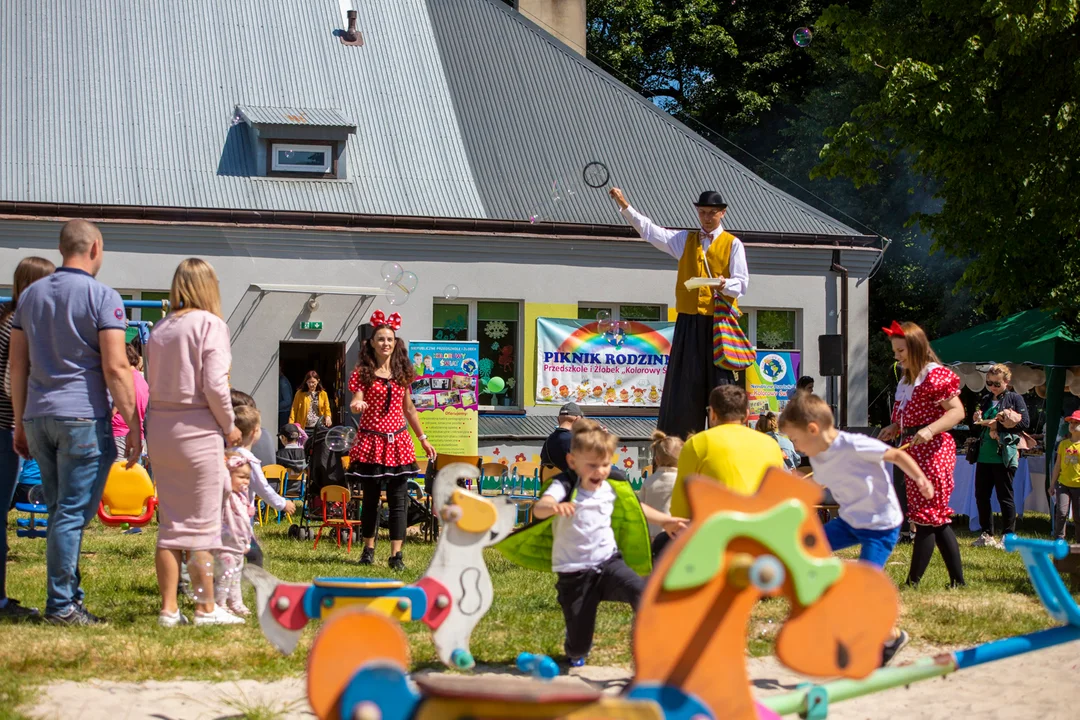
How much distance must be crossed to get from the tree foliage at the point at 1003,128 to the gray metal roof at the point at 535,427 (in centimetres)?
581

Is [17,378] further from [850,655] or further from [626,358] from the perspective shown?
[626,358]

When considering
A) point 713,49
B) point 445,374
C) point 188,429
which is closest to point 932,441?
point 188,429

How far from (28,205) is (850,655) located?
654 inches

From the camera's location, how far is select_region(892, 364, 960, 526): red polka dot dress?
7.65 m

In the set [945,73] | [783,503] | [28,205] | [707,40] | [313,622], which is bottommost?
[313,622]

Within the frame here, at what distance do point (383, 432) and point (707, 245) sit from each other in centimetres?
282

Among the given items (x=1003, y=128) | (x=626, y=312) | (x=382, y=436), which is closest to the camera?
(x=382, y=436)

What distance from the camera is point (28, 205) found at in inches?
691

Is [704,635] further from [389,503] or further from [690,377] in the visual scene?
[389,503]

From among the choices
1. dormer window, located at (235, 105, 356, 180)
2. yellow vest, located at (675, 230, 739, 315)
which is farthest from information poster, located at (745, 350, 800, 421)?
yellow vest, located at (675, 230, 739, 315)

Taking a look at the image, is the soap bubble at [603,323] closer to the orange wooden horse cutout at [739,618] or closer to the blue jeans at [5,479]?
the blue jeans at [5,479]

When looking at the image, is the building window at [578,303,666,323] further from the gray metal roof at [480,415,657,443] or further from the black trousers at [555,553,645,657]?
the black trousers at [555,553,645,657]

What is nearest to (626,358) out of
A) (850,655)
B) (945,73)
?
(945,73)

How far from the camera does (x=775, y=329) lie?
20.9m
